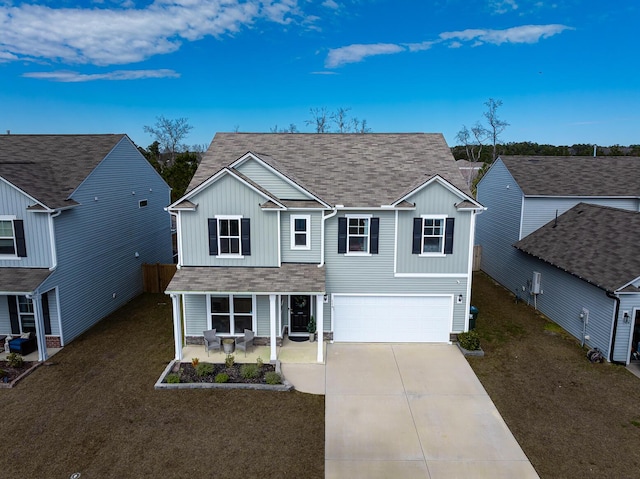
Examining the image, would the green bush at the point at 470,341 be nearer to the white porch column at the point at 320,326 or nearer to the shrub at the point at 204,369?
the white porch column at the point at 320,326

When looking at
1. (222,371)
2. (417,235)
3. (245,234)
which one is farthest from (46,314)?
(417,235)

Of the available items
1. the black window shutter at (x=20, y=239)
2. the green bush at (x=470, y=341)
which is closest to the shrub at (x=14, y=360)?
the black window shutter at (x=20, y=239)

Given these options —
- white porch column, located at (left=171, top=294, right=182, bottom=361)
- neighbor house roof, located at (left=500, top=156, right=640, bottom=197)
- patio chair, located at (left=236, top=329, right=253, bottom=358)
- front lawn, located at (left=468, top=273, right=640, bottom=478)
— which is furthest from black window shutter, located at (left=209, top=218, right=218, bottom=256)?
neighbor house roof, located at (left=500, top=156, right=640, bottom=197)

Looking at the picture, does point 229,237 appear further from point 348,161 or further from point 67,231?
point 67,231

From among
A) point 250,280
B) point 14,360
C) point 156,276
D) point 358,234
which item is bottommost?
point 14,360

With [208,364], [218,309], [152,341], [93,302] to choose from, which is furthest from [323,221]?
[93,302]

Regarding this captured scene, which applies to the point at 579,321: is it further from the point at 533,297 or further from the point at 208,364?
the point at 208,364

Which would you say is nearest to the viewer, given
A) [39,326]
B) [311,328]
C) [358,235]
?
[39,326]
